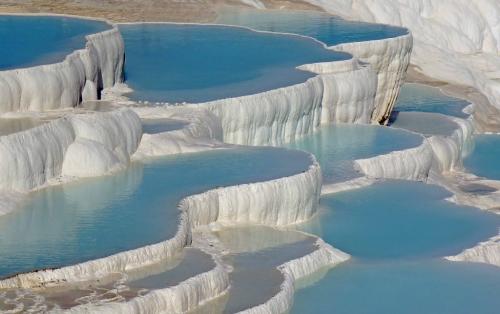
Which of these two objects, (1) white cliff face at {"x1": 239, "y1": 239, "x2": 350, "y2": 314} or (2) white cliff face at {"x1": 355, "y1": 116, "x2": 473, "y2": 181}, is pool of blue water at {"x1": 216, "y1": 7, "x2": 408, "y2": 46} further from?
(1) white cliff face at {"x1": 239, "y1": 239, "x2": 350, "y2": 314}

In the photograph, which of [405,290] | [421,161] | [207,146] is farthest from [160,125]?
[405,290]

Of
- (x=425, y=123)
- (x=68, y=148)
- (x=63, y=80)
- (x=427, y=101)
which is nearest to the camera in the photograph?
(x=68, y=148)

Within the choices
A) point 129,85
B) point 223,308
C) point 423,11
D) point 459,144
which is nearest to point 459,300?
point 223,308

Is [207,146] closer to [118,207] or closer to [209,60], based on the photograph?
[118,207]

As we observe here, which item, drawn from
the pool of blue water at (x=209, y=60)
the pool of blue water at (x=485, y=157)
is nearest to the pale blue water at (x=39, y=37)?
the pool of blue water at (x=209, y=60)

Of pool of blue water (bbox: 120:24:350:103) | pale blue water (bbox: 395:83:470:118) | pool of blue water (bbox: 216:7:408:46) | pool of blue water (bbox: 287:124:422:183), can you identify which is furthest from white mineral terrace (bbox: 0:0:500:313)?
pale blue water (bbox: 395:83:470:118)

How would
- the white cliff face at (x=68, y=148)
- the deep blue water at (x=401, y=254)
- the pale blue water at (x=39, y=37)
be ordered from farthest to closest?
the pale blue water at (x=39, y=37), the white cliff face at (x=68, y=148), the deep blue water at (x=401, y=254)

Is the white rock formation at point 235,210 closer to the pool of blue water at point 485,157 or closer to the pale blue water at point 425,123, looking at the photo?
the pale blue water at point 425,123
